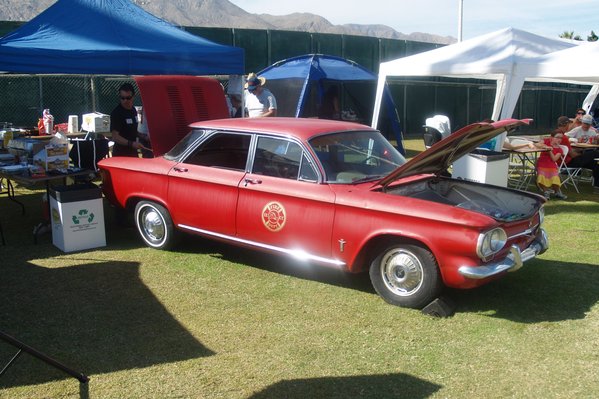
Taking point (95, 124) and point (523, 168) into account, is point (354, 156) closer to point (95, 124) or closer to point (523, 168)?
point (523, 168)

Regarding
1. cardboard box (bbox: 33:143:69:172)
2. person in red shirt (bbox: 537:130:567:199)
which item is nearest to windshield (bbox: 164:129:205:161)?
cardboard box (bbox: 33:143:69:172)

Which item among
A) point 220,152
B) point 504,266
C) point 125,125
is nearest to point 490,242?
point 504,266

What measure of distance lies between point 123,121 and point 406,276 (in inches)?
199

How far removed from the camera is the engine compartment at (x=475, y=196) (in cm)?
510

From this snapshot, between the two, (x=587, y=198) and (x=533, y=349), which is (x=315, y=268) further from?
(x=587, y=198)

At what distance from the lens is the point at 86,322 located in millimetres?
4762

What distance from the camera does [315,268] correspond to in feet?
20.2

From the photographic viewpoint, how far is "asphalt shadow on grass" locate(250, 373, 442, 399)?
3678mm

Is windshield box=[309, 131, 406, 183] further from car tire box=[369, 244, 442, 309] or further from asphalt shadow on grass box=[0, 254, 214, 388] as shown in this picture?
asphalt shadow on grass box=[0, 254, 214, 388]

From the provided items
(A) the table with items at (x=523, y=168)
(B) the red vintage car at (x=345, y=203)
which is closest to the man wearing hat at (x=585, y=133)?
(A) the table with items at (x=523, y=168)

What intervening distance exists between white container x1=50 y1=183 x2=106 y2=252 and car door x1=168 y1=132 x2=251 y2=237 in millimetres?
1097

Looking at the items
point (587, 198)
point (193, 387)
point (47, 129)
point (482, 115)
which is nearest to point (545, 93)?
point (482, 115)

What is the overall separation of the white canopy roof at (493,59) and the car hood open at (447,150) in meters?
4.50

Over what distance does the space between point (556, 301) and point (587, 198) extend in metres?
5.56
